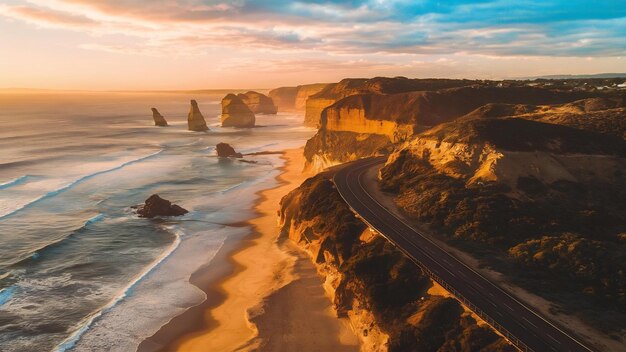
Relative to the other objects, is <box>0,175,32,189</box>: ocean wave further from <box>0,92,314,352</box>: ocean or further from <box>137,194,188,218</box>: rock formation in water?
<box>137,194,188,218</box>: rock formation in water

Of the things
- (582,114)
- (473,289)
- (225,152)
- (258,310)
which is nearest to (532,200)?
(473,289)

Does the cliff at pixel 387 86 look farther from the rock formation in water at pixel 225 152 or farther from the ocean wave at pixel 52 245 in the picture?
the ocean wave at pixel 52 245

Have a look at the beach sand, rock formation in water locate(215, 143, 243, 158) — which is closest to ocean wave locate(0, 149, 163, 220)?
rock formation in water locate(215, 143, 243, 158)

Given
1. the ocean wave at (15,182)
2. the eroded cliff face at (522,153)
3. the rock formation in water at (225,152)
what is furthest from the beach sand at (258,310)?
the rock formation in water at (225,152)

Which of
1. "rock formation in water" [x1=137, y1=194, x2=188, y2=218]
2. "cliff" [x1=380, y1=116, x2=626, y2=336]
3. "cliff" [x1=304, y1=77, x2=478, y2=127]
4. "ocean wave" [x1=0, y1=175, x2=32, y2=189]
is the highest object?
"cliff" [x1=304, y1=77, x2=478, y2=127]

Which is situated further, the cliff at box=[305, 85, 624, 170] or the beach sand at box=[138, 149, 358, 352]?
the cliff at box=[305, 85, 624, 170]

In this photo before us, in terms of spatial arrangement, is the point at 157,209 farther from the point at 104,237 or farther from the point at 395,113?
the point at 395,113
